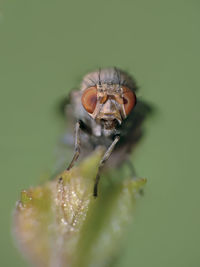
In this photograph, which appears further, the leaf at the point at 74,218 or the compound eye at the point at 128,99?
the compound eye at the point at 128,99

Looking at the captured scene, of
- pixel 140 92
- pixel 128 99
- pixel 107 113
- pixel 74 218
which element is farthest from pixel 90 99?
pixel 74 218

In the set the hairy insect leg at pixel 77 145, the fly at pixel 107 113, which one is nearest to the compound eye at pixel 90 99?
the fly at pixel 107 113

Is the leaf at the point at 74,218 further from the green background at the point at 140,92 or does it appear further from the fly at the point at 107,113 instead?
the fly at the point at 107,113

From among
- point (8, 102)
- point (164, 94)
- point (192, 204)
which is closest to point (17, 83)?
point (8, 102)

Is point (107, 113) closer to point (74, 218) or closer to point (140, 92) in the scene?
point (140, 92)

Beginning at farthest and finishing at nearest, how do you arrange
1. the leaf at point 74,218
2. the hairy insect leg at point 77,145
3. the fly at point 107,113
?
the fly at point 107,113, the hairy insect leg at point 77,145, the leaf at point 74,218

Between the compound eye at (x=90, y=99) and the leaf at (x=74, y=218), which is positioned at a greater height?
the compound eye at (x=90, y=99)

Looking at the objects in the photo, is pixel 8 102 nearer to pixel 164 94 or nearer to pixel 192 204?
pixel 164 94

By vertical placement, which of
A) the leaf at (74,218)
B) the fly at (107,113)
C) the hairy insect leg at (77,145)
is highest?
the fly at (107,113)
